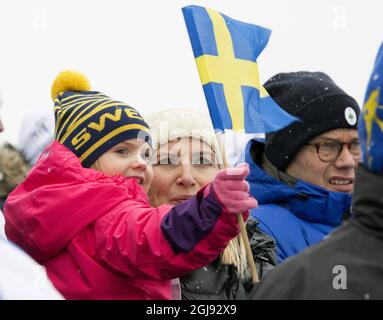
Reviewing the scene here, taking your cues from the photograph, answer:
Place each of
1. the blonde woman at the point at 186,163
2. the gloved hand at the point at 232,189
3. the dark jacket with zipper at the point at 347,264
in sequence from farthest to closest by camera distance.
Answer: the blonde woman at the point at 186,163, the gloved hand at the point at 232,189, the dark jacket with zipper at the point at 347,264

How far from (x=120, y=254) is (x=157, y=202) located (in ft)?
3.43

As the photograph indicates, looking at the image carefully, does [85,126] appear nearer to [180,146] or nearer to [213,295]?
[180,146]

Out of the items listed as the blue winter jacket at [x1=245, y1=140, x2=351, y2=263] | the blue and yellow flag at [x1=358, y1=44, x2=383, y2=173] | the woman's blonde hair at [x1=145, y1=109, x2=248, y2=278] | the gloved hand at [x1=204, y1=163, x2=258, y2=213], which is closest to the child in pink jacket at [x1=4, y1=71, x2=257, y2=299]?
the gloved hand at [x1=204, y1=163, x2=258, y2=213]

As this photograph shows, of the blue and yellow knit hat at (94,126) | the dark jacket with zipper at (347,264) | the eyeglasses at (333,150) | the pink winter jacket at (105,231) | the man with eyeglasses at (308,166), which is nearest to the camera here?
the dark jacket with zipper at (347,264)

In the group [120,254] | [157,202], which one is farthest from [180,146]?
[120,254]

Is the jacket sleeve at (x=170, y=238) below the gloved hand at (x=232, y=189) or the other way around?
below

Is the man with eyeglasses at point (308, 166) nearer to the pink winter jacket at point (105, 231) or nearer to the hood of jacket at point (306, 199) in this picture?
the hood of jacket at point (306, 199)

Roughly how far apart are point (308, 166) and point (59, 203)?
1.86 m

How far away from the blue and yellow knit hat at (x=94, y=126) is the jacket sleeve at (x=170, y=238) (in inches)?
26.9

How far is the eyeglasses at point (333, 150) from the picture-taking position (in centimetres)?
456

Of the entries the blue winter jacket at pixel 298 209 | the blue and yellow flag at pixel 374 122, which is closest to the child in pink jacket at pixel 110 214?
the blue and yellow flag at pixel 374 122

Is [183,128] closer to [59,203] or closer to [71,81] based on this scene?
[71,81]

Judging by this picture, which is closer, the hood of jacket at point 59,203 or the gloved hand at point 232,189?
the gloved hand at point 232,189

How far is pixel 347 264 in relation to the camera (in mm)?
2010
